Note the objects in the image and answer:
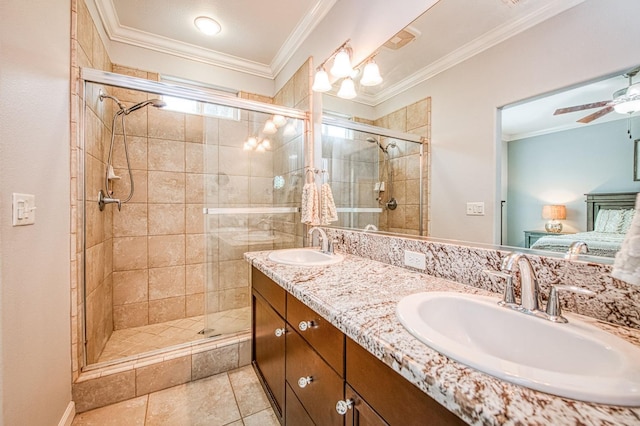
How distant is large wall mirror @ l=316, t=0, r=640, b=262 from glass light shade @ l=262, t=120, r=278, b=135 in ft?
4.05

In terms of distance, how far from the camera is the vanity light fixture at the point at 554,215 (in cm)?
78

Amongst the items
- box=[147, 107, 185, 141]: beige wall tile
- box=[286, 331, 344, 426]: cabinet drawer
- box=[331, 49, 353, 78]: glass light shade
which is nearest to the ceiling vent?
box=[331, 49, 353, 78]: glass light shade

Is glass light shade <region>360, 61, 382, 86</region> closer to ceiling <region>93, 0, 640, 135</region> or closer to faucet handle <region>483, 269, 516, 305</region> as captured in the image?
ceiling <region>93, 0, 640, 135</region>

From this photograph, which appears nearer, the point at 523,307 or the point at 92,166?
the point at 523,307

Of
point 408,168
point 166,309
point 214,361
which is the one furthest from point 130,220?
point 408,168

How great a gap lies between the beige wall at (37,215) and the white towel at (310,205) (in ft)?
4.47

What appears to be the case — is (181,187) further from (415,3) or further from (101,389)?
(415,3)

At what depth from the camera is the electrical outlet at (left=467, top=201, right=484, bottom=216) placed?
100 centimetres

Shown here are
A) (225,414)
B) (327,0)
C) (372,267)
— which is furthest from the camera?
(327,0)

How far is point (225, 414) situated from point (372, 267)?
1152mm

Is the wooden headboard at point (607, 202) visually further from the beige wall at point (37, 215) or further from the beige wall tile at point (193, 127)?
the beige wall tile at point (193, 127)

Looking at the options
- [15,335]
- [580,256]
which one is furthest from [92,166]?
[580,256]

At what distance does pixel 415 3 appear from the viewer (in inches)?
50.7

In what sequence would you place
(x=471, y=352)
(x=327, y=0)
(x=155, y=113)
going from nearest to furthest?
1. (x=471, y=352)
2. (x=327, y=0)
3. (x=155, y=113)
